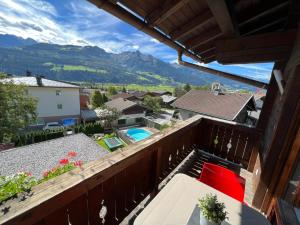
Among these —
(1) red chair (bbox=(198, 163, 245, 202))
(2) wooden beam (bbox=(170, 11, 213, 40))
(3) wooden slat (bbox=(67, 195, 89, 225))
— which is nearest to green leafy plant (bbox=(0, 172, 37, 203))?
(3) wooden slat (bbox=(67, 195, 89, 225))

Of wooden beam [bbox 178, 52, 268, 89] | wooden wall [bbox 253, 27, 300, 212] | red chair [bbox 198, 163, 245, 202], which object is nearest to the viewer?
wooden wall [bbox 253, 27, 300, 212]

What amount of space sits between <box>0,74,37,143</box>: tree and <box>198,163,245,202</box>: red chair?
49.1 ft

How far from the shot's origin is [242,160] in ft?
10.3

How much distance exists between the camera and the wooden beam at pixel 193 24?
1.81 metres

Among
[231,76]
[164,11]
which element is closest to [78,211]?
[164,11]

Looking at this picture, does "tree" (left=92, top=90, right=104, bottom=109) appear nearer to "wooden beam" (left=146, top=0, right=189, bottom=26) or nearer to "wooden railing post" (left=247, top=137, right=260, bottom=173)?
"wooden railing post" (left=247, top=137, right=260, bottom=173)

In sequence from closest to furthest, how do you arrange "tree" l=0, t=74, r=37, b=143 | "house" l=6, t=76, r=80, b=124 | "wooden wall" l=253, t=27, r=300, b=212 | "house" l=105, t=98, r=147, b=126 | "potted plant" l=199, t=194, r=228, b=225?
"potted plant" l=199, t=194, r=228, b=225
"wooden wall" l=253, t=27, r=300, b=212
"tree" l=0, t=74, r=37, b=143
"house" l=6, t=76, r=80, b=124
"house" l=105, t=98, r=147, b=126

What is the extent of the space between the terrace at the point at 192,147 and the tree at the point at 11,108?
560 inches

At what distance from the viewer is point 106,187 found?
4.41 ft

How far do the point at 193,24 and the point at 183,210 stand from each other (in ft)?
6.73

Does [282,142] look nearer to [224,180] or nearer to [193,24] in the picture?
[224,180]

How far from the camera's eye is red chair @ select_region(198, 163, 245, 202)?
6.02 ft

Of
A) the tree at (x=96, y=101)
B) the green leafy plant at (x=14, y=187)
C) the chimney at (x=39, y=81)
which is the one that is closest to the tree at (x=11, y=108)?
the chimney at (x=39, y=81)

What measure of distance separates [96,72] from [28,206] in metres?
168
